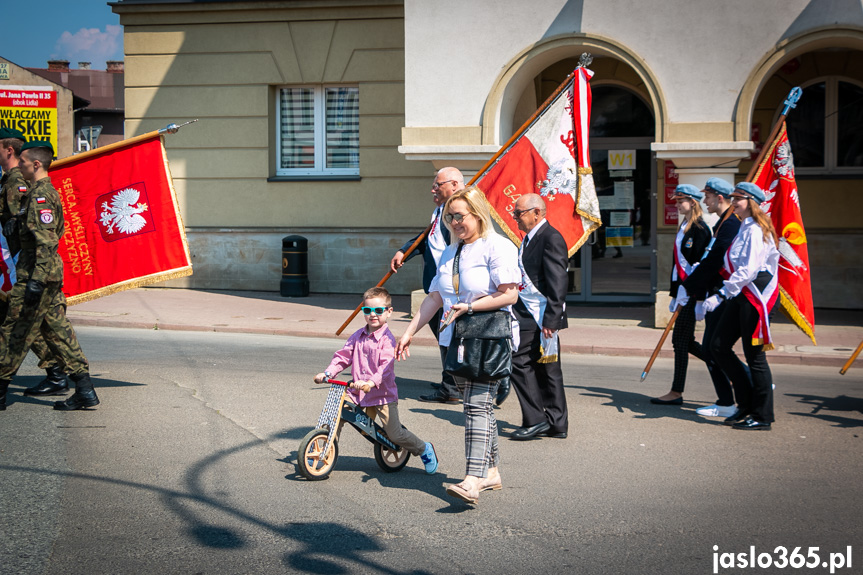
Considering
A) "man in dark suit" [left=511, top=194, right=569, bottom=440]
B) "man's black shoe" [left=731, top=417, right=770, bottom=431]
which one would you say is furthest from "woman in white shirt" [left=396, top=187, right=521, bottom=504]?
"man's black shoe" [left=731, top=417, right=770, bottom=431]

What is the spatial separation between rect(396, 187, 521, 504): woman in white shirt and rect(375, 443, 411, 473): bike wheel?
2.53 ft

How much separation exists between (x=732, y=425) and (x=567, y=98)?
393 centimetres

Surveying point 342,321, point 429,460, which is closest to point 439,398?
point 429,460

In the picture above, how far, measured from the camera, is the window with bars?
17.8m

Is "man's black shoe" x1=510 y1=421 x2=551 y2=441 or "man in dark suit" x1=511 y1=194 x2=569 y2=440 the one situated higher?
"man in dark suit" x1=511 y1=194 x2=569 y2=440

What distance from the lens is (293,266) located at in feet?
55.4

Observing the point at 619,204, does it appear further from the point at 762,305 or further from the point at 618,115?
the point at 762,305

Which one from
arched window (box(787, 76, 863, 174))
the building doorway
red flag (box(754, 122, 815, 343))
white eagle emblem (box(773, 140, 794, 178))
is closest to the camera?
red flag (box(754, 122, 815, 343))

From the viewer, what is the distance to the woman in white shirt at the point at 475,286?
501 centimetres

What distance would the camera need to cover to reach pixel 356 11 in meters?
17.1

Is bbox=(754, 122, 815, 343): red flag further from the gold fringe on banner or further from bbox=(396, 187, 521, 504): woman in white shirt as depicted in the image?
the gold fringe on banner

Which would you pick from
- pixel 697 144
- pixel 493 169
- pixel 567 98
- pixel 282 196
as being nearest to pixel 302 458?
pixel 493 169

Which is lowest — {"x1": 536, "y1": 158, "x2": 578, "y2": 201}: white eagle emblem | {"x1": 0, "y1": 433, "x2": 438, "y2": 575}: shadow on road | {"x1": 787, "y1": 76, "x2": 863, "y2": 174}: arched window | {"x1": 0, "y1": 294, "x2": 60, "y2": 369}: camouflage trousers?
{"x1": 0, "y1": 433, "x2": 438, "y2": 575}: shadow on road

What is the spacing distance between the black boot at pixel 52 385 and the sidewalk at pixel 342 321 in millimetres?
4722
